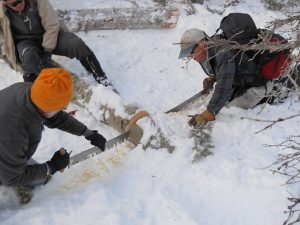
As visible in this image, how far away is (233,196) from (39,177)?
1671 millimetres

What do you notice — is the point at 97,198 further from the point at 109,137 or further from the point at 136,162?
the point at 109,137

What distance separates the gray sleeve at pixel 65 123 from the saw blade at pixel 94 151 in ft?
0.97

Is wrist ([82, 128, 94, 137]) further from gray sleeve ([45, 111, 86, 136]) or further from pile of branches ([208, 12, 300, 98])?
pile of branches ([208, 12, 300, 98])

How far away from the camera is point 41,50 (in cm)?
525

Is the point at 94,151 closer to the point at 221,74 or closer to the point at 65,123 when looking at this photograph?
the point at 65,123

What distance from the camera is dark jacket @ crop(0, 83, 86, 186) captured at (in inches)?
109

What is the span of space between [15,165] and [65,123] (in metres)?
0.70

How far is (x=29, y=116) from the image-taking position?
2832 mm

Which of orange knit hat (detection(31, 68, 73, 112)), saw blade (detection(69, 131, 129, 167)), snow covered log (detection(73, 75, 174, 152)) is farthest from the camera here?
snow covered log (detection(73, 75, 174, 152))

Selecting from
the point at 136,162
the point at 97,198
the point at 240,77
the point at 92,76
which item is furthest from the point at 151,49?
the point at 97,198

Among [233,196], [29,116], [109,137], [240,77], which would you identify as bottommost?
[109,137]

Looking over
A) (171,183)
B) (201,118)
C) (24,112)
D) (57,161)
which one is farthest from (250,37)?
(24,112)

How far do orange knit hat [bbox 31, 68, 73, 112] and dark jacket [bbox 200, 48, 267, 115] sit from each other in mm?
1656

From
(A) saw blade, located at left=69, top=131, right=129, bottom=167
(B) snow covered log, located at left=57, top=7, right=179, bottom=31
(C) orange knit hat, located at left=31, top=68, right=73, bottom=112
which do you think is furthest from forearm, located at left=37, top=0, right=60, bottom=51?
(C) orange knit hat, located at left=31, top=68, right=73, bottom=112
